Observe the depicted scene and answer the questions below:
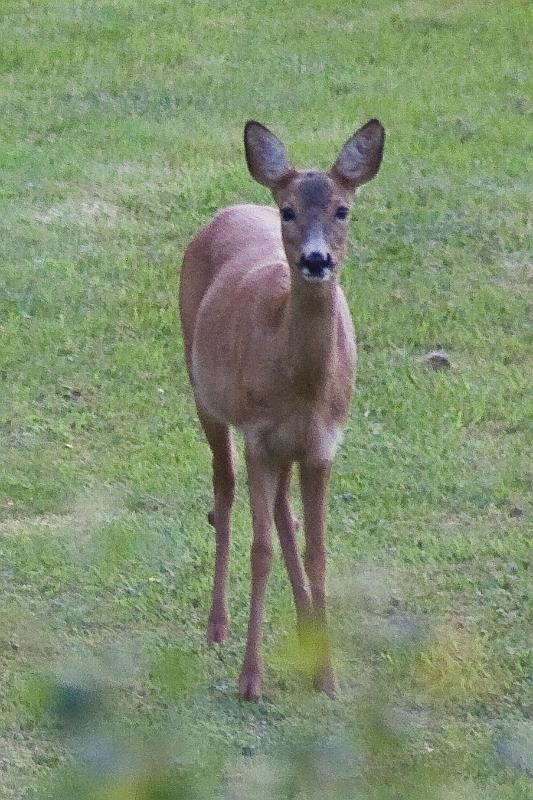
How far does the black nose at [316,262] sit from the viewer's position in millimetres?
4410

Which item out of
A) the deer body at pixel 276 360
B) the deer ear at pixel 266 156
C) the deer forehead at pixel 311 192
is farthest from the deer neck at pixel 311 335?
the deer ear at pixel 266 156

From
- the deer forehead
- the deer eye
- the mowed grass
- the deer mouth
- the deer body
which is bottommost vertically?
the mowed grass

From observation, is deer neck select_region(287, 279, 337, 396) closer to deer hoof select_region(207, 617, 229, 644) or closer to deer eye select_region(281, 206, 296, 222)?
deer eye select_region(281, 206, 296, 222)

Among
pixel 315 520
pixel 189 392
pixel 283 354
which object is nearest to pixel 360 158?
pixel 283 354

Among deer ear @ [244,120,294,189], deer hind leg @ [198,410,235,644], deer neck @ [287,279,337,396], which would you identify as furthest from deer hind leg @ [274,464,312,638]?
deer ear @ [244,120,294,189]

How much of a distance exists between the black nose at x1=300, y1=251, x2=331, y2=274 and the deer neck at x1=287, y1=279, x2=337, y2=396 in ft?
0.79

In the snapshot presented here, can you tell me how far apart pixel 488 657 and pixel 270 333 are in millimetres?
1231

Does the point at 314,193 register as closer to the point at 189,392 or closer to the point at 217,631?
the point at 217,631

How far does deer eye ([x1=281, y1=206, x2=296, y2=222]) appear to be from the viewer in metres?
4.59

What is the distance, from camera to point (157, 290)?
29.0 feet

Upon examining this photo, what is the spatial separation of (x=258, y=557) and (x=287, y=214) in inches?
44.2

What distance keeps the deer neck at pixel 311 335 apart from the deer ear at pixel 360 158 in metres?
0.33

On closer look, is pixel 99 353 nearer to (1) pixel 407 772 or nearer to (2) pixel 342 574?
(2) pixel 342 574

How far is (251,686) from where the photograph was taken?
4961 mm
